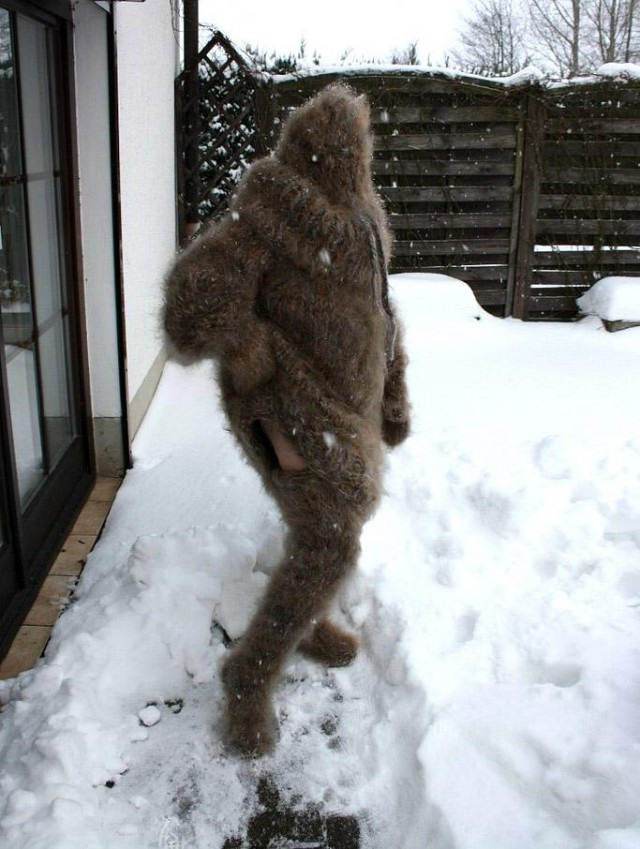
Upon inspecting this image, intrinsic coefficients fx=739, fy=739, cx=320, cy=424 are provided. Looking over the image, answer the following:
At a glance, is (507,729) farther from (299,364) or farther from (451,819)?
(299,364)

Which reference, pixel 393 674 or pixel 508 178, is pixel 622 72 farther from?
pixel 393 674

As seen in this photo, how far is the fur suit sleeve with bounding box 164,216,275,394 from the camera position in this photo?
1.91 meters

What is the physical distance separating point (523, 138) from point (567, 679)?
5.57m

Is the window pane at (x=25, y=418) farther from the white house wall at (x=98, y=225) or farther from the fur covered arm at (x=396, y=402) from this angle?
the fur covered arm at (x=396, y=402)

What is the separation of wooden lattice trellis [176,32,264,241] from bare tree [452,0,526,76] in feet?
51.3

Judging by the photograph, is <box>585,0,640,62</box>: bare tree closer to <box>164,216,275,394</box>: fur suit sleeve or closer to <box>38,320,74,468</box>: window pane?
<box>38,320,74,468</box>: window pane

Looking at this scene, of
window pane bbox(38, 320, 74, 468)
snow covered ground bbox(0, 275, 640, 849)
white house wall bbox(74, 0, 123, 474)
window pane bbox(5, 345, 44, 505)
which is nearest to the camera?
snow covered ground bbox(0, 275, 640, 849)

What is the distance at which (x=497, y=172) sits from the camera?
667 centimetres

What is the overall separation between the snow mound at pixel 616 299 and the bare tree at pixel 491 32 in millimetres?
15455

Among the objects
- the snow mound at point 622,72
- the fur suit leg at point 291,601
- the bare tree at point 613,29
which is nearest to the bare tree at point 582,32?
the bare tree at point 613,29

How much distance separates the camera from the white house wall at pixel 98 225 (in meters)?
3.36

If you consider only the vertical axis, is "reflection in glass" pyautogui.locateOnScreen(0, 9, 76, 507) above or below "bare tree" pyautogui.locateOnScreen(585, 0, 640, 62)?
below

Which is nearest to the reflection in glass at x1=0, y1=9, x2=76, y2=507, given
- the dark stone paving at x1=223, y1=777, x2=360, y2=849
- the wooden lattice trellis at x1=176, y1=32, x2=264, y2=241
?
the dark stone paving at x1=223, y1=777, x2=360, y2=849

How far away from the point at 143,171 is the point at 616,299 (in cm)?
419
